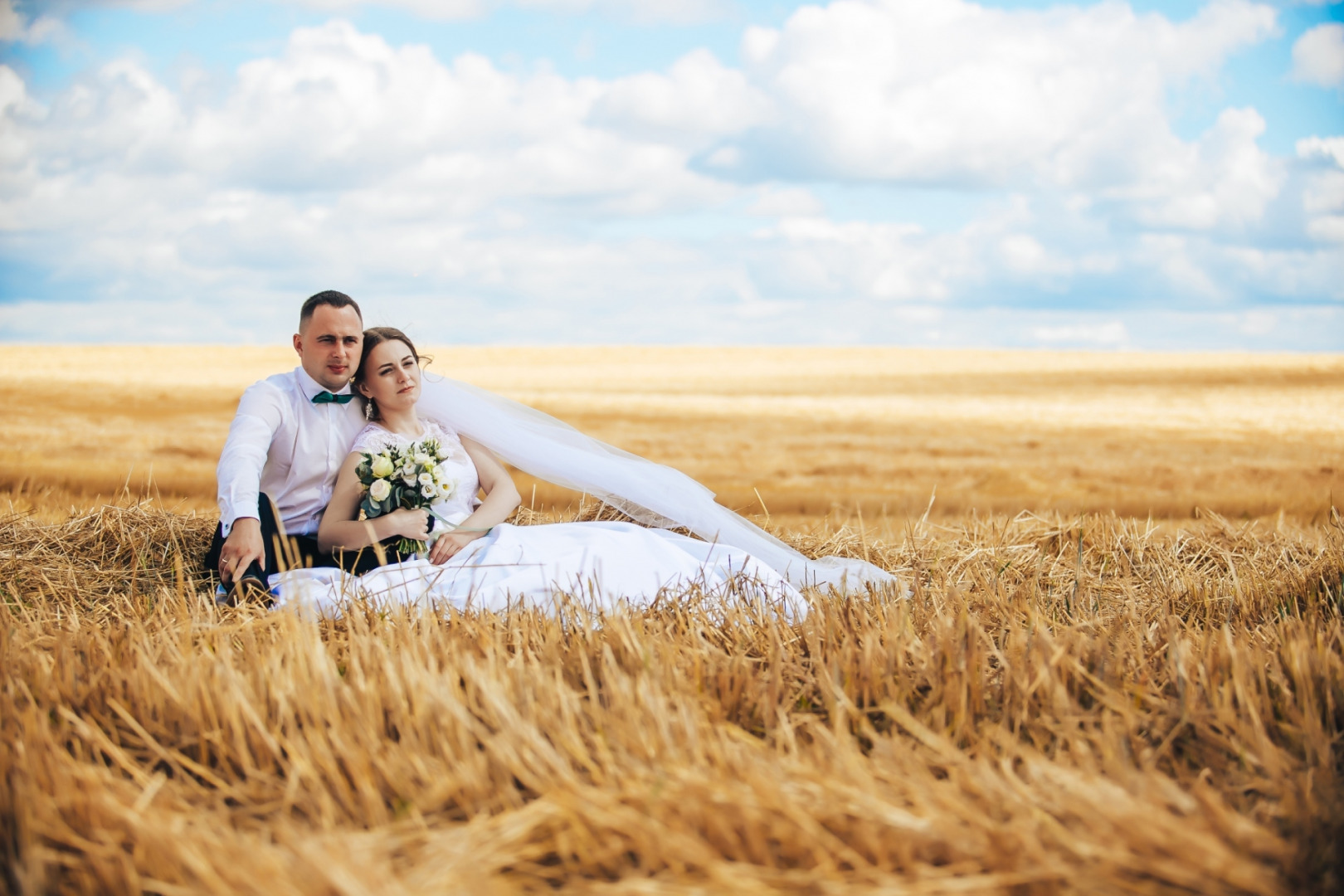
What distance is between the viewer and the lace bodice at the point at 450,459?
4.51 meters

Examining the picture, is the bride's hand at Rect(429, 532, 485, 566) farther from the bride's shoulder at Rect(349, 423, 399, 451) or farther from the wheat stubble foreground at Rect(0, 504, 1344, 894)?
the wheat stubble foreground at Rect(0, 504, 1344, 894)

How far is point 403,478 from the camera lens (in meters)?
4.27

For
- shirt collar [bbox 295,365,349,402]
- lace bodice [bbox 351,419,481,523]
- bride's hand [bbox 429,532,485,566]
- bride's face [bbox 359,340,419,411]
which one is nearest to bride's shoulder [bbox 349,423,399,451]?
lace bodice [bbox 351,419,481,523]

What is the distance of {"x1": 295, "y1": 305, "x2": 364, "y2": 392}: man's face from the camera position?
14.3ft

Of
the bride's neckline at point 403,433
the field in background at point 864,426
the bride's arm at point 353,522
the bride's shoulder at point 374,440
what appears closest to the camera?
the bride's arm at point 353,522

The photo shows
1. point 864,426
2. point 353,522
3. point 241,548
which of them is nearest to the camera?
point 241,548

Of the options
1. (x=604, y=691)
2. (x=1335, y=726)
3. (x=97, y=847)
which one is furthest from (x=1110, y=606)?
(x=97, y=847)

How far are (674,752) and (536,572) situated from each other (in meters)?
2.00

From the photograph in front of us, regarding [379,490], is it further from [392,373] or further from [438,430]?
[438,430]

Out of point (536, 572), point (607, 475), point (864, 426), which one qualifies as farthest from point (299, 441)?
point (864, 426)

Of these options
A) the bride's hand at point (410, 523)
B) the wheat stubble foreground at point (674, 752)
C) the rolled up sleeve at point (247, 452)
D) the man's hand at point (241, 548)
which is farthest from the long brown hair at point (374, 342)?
the wheat stubble foreground at point (674, 752)

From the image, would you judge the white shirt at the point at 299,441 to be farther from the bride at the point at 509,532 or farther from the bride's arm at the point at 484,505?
the bride's arm at the point at 484,505

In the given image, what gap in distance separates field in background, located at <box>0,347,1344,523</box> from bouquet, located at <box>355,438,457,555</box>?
329 cm

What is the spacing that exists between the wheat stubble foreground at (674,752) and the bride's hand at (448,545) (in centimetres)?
85
